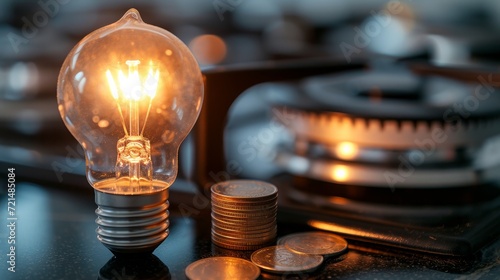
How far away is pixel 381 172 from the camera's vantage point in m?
0.88

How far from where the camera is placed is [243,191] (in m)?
0.70

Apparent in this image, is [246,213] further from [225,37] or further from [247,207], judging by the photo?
[225,37]

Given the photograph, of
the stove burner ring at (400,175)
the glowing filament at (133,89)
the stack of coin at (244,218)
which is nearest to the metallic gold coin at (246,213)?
the stack of coin at (244,218)

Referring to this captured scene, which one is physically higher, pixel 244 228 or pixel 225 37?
pixel 225 37

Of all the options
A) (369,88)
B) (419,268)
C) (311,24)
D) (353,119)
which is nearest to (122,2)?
(311,24)

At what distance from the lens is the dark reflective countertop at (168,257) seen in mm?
619

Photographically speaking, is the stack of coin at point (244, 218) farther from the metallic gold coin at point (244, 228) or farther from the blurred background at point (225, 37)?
the blurred background at point (225, 37)

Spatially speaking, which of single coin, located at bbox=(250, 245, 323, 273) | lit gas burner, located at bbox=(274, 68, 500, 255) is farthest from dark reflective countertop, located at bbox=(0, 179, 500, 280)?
lit gas burner, located at bbox=(274, 68, 500, 255)

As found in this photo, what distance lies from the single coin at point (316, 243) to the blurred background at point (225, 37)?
1.18 ft

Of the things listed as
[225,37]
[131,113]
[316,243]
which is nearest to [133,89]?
[131,113]

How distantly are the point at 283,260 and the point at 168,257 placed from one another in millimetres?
125

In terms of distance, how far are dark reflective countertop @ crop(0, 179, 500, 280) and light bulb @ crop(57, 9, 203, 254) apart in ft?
0.10

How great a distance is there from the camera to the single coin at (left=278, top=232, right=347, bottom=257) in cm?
67

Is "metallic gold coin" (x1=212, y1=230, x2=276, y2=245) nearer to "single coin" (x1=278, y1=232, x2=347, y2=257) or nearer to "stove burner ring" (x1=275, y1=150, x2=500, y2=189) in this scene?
"single coin" (x1=278, y1=232, x2=347, y2=257)
